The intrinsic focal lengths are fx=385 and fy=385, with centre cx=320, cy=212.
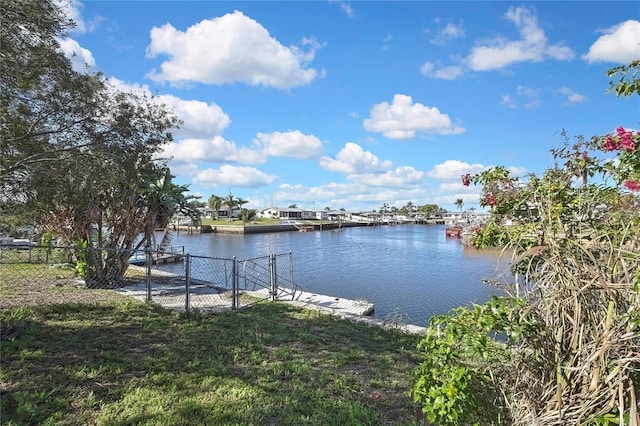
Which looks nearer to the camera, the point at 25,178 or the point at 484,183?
the point at 484,183

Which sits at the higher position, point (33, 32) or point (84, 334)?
point (33, 32)

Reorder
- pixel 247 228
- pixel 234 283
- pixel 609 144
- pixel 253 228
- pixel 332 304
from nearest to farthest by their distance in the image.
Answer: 1. pixel 609 144
2. pixel 234 283
3. pixel 332 304
4. pixel 247 228
5. pixel 253 228

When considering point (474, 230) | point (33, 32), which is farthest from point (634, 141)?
point (33, 32)

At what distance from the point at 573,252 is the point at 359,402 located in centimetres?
290

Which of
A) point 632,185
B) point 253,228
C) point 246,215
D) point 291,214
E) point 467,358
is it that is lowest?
point 253,228

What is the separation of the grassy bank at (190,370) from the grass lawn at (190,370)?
0.5 inches

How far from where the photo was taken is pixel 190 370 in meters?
4.77

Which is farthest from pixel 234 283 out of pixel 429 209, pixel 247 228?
pixel 429 209

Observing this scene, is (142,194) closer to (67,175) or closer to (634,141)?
(67,175)

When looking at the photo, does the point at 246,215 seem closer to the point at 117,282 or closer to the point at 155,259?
the point at 155,259

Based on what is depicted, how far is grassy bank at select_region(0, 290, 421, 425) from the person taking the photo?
3.70 meters

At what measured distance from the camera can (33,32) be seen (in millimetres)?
4855

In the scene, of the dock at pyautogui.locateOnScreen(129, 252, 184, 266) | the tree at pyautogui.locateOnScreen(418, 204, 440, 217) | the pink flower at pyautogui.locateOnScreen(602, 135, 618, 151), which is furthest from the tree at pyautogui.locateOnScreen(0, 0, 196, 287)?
the tree at pyautogui.locateOnScreen(418, 204, 440, 217)

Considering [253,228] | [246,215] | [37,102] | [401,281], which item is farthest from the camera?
[246,215]
